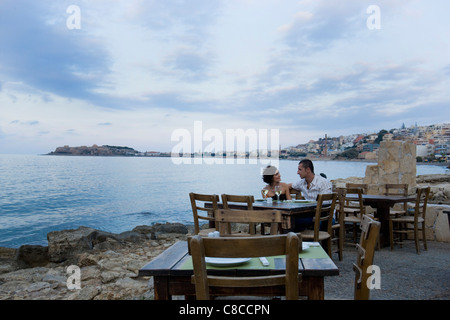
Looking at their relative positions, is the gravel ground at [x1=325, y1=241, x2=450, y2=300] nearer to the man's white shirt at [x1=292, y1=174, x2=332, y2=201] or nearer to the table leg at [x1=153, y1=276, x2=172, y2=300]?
the man's white shirt at [x1=292, y1=174, x2=332, y2=201]

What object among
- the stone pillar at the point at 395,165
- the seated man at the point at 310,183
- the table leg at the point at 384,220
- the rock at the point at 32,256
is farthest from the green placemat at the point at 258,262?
the rock at the point at 32,256

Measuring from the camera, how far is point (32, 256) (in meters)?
8.29

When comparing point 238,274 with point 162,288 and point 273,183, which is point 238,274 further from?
point 273,183

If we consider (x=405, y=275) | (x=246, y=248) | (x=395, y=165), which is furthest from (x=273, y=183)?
(x=395, y=165)

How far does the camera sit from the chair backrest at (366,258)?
1797 millimetres

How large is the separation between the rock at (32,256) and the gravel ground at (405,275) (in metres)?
6.80

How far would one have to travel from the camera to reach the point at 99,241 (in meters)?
9.36

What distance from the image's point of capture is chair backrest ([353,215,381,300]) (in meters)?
1.80

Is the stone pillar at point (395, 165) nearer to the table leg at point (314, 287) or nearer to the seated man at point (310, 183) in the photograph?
the seated man at point (310, 183)

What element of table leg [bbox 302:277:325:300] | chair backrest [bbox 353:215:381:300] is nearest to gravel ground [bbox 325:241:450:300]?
chair backrest [bbox 353:215:381:300]

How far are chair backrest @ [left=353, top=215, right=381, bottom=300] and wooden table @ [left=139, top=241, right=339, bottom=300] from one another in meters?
0.16
